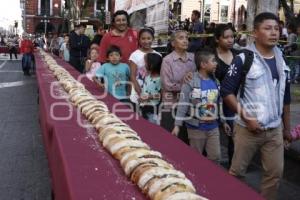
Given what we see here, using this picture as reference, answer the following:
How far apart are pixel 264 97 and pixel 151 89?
2187 millimetres

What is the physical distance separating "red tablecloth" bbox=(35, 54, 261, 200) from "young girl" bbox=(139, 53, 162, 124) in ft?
5.33

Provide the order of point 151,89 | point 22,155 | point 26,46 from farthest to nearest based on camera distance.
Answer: point 26,46, point 22,155, point 151,89

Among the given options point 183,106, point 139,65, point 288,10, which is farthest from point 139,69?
point 288,10

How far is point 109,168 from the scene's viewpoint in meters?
2.95

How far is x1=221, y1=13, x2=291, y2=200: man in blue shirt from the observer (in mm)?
3914

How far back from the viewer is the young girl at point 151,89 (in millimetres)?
5918

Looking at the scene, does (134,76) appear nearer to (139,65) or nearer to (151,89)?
(139,65)

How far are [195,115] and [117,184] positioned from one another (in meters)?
2.35

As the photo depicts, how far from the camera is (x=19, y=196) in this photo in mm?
5129

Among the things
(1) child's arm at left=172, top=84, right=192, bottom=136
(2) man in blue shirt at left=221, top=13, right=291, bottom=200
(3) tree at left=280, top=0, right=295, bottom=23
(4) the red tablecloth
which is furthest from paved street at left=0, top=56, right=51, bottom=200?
(3) tree at left=280, top=0, right=295, bottom=23

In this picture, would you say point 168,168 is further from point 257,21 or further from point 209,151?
point 209,151

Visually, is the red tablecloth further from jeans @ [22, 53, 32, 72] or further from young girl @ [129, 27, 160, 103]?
jeans @ [22, 53, 32, 72]

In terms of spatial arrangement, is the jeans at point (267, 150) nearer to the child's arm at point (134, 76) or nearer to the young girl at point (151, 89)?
the young girl at point (151, 89)

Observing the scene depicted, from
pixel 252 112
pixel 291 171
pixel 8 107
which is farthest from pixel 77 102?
pixel 8 107
